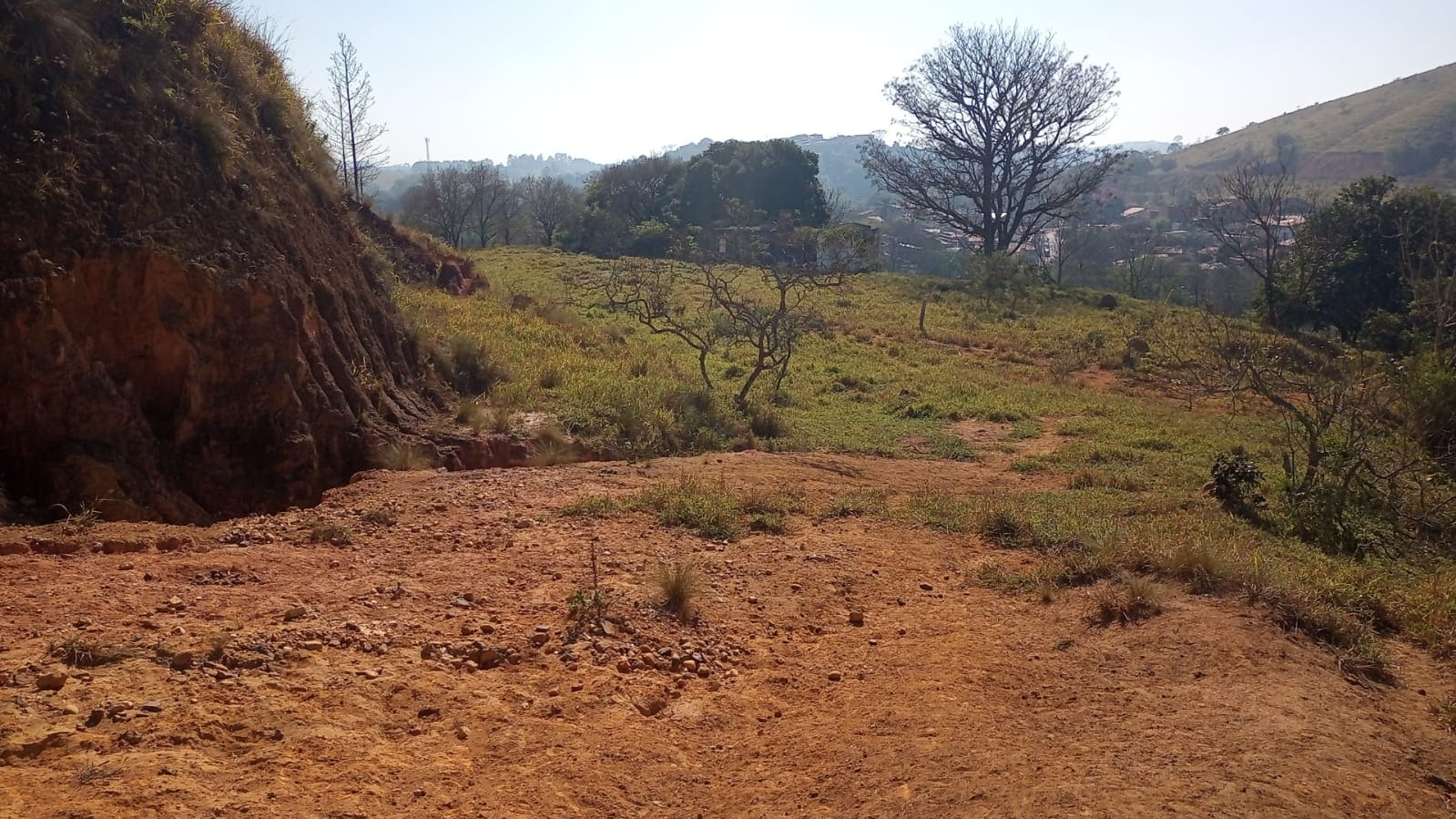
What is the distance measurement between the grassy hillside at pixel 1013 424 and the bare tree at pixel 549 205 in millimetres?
23147

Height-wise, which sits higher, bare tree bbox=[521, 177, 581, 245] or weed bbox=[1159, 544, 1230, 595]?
bare tree bbox=[521, 177, 581, 245]

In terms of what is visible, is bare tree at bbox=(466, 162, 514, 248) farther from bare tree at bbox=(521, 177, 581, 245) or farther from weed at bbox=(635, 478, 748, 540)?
weed at bbox=(635, 478, 748, 540)

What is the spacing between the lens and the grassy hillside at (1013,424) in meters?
5.64

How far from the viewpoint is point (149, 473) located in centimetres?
612

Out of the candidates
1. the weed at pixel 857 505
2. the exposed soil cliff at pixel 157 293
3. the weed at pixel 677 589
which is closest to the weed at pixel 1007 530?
the weed at pixel 857 505

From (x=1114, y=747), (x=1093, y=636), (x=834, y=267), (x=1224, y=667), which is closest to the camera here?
(x=1114, y=747)

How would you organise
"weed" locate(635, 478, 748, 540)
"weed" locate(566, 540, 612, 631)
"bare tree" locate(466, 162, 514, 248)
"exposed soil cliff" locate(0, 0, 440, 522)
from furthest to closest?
"bare tree" locate(466, 162, 514, 248) → "weed" locate(635, 478, 748, 540) → "exposed soil cliff" locate(0, 0, 440, 522) → "weed" locate(566, 540, 612, 631)

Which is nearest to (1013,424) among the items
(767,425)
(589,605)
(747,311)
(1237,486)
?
(767,425)

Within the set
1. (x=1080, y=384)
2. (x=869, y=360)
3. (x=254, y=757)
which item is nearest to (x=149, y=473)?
(x=254, y=757)

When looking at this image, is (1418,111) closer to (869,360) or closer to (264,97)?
(869,360)

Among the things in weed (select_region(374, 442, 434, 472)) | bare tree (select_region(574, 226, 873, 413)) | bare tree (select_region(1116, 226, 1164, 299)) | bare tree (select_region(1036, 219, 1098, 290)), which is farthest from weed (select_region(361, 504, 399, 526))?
bare tree (select_region(1036, 219, 1098, 290))

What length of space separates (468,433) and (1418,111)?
264ft

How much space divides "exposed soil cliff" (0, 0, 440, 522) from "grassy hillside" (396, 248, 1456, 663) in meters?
2.93

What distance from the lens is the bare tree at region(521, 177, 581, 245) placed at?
153 feet
